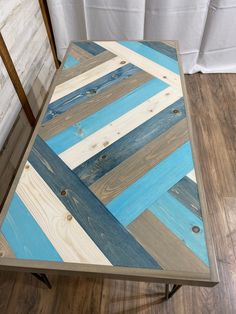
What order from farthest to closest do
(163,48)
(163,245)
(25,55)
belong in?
1. (25,55)
2. (163,48)
3. (163,245)

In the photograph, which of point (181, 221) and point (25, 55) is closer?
point (181, 221)

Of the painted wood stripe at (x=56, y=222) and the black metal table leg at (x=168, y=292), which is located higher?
the painted wood stripe at (x=56, y=222)

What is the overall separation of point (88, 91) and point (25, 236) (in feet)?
2.08

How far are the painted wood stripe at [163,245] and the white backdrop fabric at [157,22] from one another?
142 cm

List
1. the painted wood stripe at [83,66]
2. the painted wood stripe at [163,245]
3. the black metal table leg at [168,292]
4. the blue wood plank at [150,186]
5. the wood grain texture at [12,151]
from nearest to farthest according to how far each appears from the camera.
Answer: the painted wood stripe at [163,245], the blue wood plank at [150,186], the black metal table leg at [168,292], the painted wood stripe at [83,66], the wood grain texture at [12,151]

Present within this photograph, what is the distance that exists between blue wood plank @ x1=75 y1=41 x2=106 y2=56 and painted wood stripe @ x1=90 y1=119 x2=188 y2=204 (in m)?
0.60

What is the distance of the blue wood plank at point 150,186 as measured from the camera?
71 cm

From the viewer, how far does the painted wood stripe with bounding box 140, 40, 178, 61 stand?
3.88 ft

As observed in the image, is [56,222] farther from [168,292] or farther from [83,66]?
[83,66]

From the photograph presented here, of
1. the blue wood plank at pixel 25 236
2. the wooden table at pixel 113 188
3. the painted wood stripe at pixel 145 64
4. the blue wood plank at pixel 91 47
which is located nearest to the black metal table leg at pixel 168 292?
the wooden table at pixel 113 188

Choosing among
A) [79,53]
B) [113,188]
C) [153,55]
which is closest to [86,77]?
[79,53]

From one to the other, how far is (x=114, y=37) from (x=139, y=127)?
113 centimetres

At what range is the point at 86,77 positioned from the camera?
1.11 meters

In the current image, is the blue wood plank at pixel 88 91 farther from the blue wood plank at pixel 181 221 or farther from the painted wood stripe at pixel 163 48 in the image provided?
the blue wood plank at pixel 181 221
